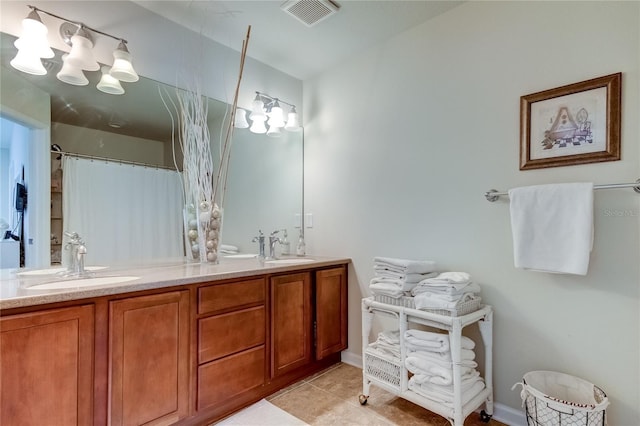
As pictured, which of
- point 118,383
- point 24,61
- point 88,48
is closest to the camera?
point 118,383

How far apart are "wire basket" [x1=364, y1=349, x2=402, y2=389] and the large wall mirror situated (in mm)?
1261

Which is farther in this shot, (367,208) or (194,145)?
(367,208)

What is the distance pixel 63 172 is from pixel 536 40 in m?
2.67

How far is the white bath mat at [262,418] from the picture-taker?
176 cm

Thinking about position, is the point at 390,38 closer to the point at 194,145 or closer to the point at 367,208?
the point at 367,208

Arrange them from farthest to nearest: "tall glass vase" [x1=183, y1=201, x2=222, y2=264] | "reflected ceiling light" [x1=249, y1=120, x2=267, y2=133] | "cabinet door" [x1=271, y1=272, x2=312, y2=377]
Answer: "reflected ceiling light" [x1=249, y1=120, x2=267, y2=133]
"tall glass vase" [x1=183, y1=201, x2=222, y2=264]
"cabinet door" [x1=271, y1=272, x2=312, y2=377]

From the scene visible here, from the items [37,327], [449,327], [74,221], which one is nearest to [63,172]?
[74,221]

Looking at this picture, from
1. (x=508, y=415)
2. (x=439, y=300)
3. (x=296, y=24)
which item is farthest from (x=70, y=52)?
(x=508, y=415)

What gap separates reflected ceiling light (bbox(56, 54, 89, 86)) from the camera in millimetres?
1708

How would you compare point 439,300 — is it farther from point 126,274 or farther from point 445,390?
point 126,274

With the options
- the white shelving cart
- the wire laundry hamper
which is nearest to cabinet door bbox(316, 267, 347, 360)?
the white shelving cart

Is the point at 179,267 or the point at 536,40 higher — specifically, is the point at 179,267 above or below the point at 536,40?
below

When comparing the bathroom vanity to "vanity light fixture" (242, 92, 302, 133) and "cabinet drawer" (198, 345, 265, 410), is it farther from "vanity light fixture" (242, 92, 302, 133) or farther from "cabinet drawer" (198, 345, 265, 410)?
"vanity light fixture" (242, 92, 302, 133)

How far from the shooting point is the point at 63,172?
5.88ft
